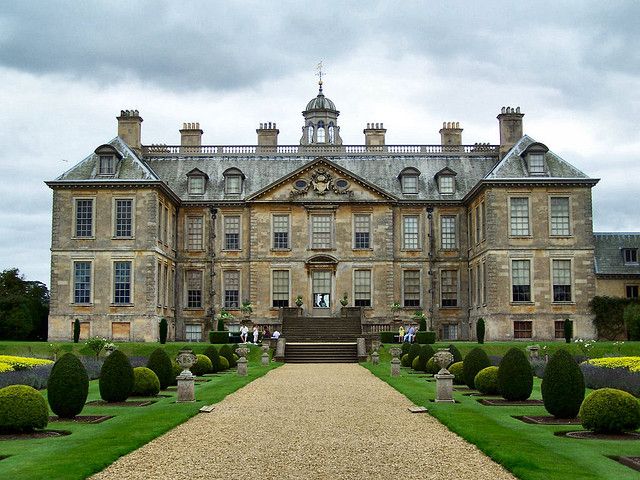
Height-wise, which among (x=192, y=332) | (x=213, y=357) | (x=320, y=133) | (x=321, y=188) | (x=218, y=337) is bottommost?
(x=213, y=357)

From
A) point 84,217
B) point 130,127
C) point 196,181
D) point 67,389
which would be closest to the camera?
point 67,389

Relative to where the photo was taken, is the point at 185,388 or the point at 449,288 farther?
the point at 449,288

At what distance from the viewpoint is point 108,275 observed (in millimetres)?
41062

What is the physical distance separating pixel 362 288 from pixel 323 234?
129 inches

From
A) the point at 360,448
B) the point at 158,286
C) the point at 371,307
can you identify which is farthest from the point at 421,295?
the point at 360,448

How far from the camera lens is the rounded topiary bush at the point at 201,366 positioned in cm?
2786

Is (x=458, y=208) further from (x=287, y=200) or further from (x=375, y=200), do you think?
(x=287, y=200)

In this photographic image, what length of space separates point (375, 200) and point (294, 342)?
961 cm

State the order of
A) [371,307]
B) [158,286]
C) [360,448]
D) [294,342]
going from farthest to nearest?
[371,307] < [158,286] < [294,342] < [360,448]

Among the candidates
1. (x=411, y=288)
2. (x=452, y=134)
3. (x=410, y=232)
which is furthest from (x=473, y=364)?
(x=452, y=134)

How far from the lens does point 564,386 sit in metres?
15.3

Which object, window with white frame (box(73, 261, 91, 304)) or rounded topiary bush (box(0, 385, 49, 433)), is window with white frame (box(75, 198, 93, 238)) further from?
rounded topiary bush (box(0, 385, 49, 433))

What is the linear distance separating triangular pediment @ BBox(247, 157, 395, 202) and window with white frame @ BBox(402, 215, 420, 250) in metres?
1.66

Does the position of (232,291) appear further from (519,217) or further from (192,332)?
(519,217)
